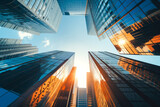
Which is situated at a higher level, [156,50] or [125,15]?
[125,15]

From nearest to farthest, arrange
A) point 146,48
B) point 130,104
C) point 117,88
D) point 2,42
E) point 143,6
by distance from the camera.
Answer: point 130,104 < point 117,88 < point 143,6 < point 146,48 < point 2,42

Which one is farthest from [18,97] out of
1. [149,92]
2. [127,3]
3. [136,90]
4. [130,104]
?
[127,3]

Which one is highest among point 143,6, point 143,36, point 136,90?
point 143,6

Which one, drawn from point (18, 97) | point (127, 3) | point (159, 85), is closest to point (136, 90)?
point (159, 85)

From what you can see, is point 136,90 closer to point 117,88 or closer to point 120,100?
point 117,88

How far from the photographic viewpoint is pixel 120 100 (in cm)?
711

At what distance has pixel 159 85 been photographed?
26.8ft

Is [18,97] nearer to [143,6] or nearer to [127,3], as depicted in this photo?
[143,6]

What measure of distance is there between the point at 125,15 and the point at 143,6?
356 centimetres

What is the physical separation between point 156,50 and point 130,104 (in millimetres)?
15159

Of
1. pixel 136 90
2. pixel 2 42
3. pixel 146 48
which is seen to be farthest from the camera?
pixel 2 42

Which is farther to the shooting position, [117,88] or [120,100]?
[117,88]

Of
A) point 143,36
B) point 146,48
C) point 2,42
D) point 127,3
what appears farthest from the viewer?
point 2,42

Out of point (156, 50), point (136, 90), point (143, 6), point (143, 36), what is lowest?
point (136, 90)
